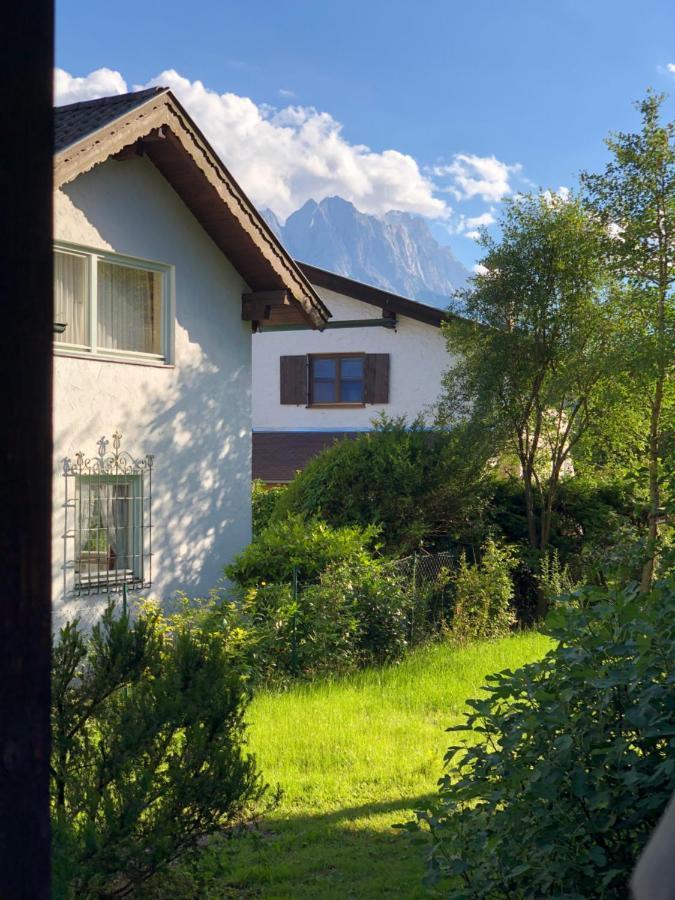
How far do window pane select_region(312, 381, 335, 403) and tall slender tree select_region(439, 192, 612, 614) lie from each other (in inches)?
345

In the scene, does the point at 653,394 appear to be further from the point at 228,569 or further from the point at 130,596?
the point at 130,596

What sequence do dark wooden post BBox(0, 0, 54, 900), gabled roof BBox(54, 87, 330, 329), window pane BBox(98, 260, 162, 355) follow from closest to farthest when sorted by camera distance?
dark wooden post BBox(0, 0, 54, 900), gabled roof BBox(54, 87, 330, 329), window pane BBox(98, 260, 162, 355)

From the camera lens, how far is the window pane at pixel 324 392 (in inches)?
1035

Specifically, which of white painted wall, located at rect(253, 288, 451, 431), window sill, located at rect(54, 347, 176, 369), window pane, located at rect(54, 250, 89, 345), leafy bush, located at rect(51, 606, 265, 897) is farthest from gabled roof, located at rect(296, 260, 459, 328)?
leafy bush, located at rect(51, 606, 265, 897)

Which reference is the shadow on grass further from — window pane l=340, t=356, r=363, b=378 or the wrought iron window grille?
window pane l=340, t=356, r=363, b=378

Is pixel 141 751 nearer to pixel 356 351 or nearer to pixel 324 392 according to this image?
pixel 356 351

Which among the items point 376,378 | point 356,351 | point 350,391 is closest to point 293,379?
point 350,391

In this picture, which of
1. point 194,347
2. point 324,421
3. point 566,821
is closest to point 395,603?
point 194,347

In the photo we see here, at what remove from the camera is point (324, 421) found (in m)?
26.4

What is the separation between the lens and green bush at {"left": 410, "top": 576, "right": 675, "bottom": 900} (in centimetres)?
398

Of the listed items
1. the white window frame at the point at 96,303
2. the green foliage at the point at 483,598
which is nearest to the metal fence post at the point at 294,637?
the green foliage at the point at 483,598

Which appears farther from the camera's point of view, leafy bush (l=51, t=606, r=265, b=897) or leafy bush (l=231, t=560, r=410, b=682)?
leafy bush (l=231, t=560, r=410, b=682)

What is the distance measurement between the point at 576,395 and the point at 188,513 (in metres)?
7.16

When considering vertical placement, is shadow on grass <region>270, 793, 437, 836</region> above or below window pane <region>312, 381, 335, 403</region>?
below
